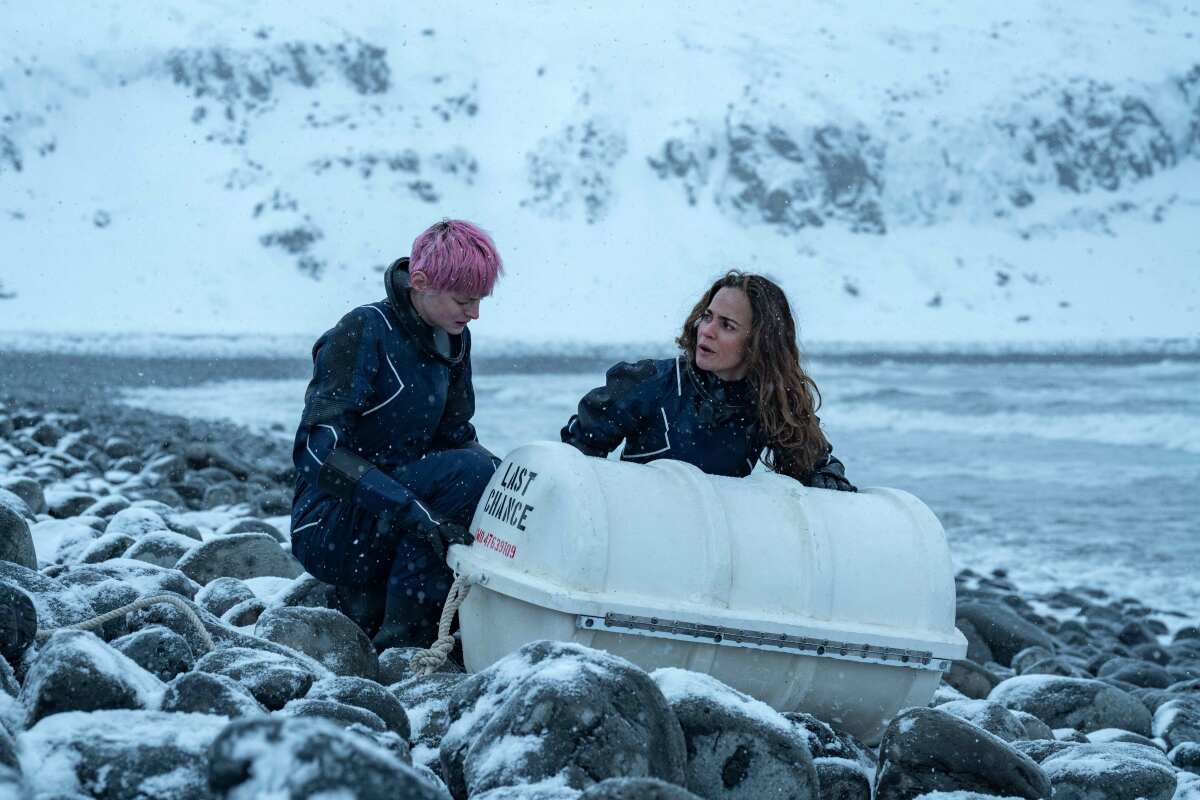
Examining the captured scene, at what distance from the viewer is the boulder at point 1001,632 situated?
615cm

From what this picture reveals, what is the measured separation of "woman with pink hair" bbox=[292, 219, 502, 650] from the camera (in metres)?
3.41

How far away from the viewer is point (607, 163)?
→ 292 feet

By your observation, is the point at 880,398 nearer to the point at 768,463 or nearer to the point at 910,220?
the point at 768,463

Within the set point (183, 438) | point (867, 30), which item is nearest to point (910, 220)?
point (867, 30)

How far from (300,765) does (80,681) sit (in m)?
0.82

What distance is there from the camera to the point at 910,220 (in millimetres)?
92750

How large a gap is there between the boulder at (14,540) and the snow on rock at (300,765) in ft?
6.27

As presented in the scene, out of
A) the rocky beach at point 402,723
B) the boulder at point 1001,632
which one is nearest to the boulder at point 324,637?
the rocky beach at point 402,723

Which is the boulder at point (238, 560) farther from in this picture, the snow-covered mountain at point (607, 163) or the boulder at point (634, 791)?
the snow-covered mountain at point (607, 163)

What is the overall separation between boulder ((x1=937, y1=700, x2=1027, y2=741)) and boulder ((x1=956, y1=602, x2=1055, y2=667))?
264 cm

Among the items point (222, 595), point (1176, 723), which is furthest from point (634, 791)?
point (1176, 723)

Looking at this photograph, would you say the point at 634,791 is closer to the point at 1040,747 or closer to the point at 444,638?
the point at 444,638

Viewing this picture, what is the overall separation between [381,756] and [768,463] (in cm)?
218

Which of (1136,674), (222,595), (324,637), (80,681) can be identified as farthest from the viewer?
(1136,674)
